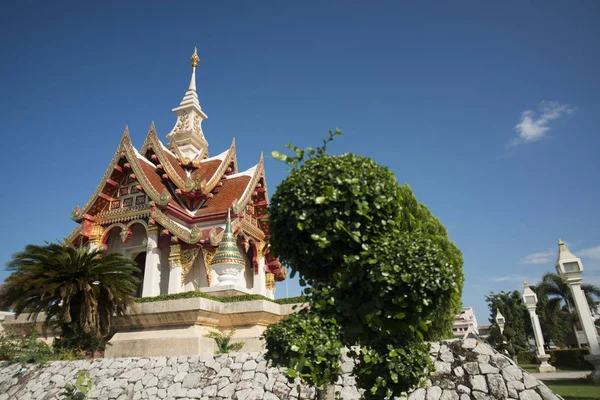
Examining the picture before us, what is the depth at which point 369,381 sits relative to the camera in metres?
4.27

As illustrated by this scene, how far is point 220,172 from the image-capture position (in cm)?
1830

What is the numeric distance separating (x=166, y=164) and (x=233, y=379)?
1156 cm

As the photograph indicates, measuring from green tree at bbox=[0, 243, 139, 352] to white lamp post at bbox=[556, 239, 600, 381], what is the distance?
A: 1320cm

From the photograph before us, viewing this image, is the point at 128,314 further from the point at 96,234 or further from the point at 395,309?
the point at 395,309

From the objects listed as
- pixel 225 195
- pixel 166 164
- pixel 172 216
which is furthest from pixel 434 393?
pixel 166 164

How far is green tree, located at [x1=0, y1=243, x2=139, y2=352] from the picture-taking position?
10258mm

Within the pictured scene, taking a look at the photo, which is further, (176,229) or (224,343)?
(176,229)

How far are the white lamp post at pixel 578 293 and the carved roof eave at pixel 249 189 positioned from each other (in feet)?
37.1

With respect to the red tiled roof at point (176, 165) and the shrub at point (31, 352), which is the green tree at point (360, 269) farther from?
the red tiled roof at point (176, 165)

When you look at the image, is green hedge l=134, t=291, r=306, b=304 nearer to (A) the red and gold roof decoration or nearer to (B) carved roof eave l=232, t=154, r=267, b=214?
(A) the red and gold roof decoration

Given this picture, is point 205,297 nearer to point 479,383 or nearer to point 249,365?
point 249,365

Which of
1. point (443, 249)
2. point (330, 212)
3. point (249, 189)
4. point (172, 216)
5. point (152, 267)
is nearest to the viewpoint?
point (330, 212)

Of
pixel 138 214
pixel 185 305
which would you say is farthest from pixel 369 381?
pixel 138 214

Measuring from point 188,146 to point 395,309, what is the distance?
1923cm
